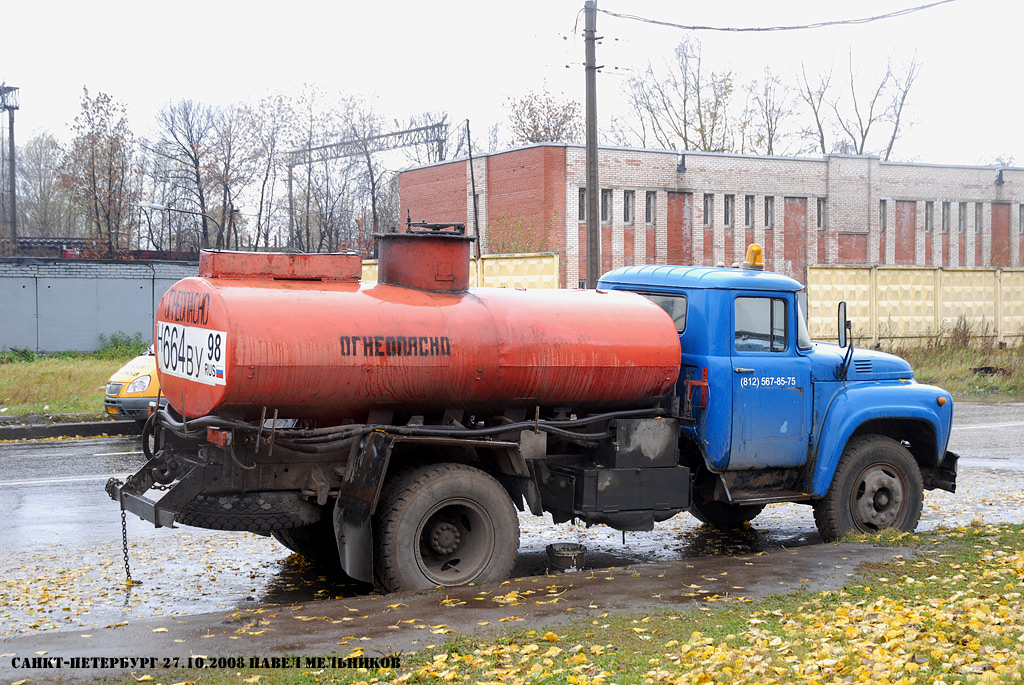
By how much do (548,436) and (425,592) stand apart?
5.57ft

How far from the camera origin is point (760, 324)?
27.6ft

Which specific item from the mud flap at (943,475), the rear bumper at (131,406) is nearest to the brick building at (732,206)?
the rear bumper at (131,406)

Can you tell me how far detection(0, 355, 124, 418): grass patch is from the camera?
17891mm

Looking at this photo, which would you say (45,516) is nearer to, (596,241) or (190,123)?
(596,241)

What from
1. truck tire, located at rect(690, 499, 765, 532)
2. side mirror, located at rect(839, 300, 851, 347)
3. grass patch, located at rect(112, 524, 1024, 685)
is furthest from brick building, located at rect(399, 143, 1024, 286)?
grass patch, located at rect(112, 524, 1024, 685)

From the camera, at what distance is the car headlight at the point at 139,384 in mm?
16031

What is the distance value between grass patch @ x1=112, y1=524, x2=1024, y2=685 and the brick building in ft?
114

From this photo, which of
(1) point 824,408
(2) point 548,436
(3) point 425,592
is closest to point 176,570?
(3) point 425,592

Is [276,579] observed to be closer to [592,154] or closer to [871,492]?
[871,492]

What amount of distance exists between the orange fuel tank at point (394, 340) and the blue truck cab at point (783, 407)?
46 cm

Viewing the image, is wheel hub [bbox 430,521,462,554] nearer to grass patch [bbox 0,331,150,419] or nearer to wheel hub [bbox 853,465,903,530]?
wheel hub [bbox 853,465,903,530]

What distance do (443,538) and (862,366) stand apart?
157 inches

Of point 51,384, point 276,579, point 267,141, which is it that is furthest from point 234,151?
point 276,579

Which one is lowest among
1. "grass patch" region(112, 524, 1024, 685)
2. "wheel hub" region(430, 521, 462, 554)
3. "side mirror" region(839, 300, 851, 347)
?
"grass patch" region(112, 524, 1024, 685)
